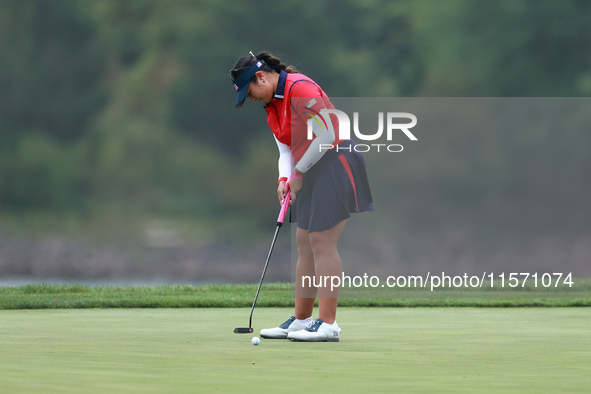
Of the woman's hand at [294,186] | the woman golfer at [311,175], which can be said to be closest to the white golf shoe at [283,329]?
the woman golfer at [311,175]

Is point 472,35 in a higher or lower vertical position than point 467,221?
higher

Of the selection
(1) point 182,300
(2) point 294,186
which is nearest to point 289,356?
(2) point 294,186

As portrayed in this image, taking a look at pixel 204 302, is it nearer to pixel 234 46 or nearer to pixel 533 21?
pixel 234 46

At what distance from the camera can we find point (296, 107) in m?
3.20

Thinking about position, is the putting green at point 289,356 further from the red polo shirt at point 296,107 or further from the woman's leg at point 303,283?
the red polo shirt at point 296,107

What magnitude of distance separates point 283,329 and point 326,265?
1.07ft

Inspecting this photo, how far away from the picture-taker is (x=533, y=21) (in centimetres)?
999

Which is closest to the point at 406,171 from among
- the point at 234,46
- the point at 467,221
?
the point at 467,221

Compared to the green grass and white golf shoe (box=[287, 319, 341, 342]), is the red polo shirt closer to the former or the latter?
white golf shoe (box=[287, 319, 341, 342])

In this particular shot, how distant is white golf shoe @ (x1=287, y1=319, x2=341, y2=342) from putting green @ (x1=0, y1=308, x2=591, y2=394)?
0.06m

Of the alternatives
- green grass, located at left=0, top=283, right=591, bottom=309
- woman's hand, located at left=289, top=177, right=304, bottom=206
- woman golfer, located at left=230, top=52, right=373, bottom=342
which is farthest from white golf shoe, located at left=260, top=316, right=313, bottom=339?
green grass, located at left=0, top=283, right=591, bottom=309

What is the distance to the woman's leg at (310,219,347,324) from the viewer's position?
313cm

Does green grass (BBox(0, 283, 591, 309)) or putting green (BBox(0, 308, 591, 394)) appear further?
green grass (BBox(0, 283, 591, 309))

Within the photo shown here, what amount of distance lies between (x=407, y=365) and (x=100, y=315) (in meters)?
2.48
